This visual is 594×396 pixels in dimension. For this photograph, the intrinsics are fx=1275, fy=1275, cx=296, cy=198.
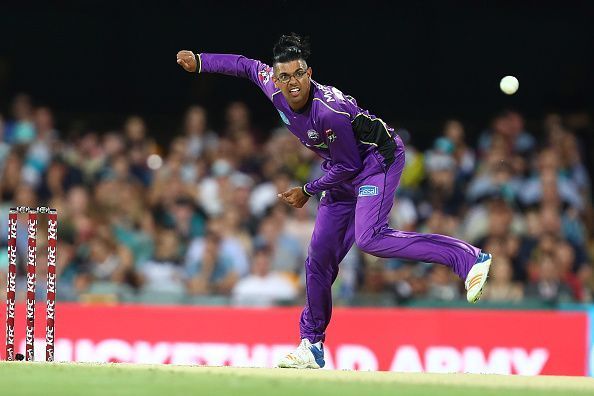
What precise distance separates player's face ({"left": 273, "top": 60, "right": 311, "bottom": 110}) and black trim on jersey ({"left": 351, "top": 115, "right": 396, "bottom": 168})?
0.40m

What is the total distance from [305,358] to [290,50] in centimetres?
222

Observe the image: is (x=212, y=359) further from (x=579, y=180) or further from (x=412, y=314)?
(x=579, y=180)

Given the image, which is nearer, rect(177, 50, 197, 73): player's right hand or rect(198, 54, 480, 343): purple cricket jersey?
rect(198, 54, 480, 343): purple cricket jersey

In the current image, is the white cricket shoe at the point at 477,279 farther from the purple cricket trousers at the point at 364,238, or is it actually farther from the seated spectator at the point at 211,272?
the seated spectator at the point at 211,272

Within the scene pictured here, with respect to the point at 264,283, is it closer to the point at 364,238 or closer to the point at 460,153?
the point at 460,153

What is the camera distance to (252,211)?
14.8 metres

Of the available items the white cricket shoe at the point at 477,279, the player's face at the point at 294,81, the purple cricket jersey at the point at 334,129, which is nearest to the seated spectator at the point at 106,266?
the purple cricket jersey at the point at 334,129

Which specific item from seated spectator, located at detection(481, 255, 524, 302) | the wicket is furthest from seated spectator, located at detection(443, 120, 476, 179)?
the wicket

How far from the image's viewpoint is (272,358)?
41.0ft

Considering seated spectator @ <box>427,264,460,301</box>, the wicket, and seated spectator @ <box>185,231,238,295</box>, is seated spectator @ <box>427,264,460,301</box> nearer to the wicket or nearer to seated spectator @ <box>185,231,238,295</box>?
seated spectator @ <box>185,231,238,295</box>

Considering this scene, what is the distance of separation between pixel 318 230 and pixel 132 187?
6298mm

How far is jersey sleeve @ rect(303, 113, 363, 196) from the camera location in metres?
8.51

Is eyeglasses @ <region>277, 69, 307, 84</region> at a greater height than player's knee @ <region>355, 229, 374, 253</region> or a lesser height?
greater

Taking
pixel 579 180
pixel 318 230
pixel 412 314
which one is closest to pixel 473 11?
pixel 579 180
